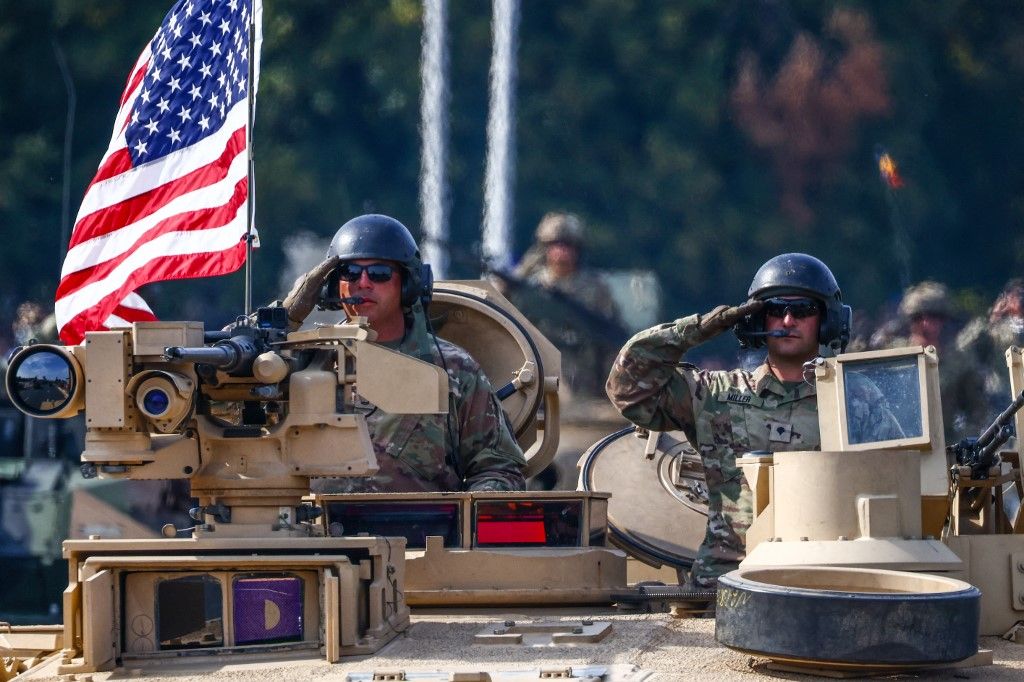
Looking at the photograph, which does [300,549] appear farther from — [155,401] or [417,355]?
[417,355]

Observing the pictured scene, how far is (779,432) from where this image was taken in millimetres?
10102

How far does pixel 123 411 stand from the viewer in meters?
7.85

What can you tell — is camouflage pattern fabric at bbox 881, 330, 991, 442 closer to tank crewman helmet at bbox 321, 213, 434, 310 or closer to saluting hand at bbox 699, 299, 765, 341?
tank crewman helmet at bbox 321, 213, 434, 310

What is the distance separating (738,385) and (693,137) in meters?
10.0

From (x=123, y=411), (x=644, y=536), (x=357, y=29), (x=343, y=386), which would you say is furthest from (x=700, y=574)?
(x=357, y=29)

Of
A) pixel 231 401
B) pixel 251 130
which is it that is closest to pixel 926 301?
pixel 251 130

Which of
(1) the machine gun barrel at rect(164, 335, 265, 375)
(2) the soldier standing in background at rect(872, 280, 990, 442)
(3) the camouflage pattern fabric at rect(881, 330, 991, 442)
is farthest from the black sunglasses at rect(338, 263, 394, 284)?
(3) the camouflage pattern fabric at rect(881, 330, 991, 442)

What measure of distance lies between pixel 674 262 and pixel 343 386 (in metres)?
11.7

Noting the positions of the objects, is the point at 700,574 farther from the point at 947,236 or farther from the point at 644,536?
the point at 947,236

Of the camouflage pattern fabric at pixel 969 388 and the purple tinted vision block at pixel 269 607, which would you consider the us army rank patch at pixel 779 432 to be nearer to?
the purple tinted vision block at pixel 269 607

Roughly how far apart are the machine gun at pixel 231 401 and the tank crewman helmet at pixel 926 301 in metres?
11.2

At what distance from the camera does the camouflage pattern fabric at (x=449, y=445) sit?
10219 millimetres

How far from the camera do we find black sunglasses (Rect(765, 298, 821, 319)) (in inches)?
391

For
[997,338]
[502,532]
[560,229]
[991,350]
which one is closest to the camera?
[502,532]
